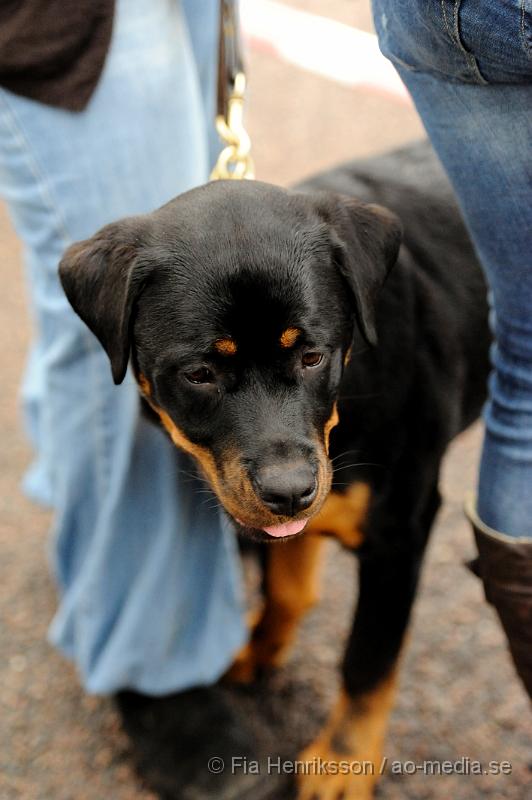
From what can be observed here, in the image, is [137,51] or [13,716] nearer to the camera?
[137,51]

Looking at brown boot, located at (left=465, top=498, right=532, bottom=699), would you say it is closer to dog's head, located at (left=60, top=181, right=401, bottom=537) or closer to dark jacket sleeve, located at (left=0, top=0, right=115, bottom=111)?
dog's head, located at (left=60, top=181, right=401, bottom=537)

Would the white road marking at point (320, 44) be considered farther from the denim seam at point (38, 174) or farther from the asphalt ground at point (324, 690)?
the denim seam at point (38, 174)

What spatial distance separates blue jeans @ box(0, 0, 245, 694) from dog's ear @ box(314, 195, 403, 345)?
463 millimetres

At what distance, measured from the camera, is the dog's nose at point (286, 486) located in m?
2.12

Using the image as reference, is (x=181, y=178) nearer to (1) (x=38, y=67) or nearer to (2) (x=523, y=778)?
(1) (x=38, y=67)

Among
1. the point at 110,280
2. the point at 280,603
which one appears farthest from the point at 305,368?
the point at 280,603

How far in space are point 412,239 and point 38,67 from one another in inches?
46.4

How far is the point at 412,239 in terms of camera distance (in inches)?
116

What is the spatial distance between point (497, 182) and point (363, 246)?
1.30 ft

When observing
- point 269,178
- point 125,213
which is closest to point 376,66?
point 269,178

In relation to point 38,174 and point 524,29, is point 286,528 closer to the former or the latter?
point 38,174

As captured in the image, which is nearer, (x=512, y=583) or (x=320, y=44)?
(x=512, y=583)

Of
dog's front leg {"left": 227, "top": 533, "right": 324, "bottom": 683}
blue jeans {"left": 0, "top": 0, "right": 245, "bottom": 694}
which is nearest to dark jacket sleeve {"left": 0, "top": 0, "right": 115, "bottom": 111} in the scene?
blue jeans {"left": 0, "top": 0, "right": 245, "bottom": 694}

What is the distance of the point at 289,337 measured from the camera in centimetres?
221
